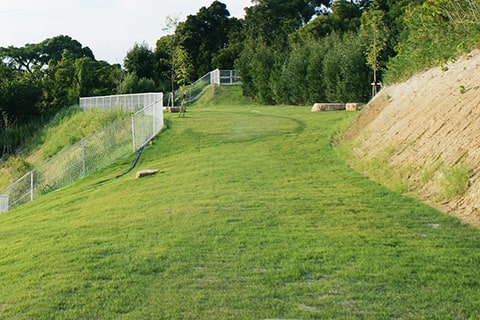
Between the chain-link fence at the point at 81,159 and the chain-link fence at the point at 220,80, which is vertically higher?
the chain-link fence at the point at 220,80

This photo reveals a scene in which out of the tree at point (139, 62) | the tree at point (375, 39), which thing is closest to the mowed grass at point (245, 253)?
the tree at point (375, 39)

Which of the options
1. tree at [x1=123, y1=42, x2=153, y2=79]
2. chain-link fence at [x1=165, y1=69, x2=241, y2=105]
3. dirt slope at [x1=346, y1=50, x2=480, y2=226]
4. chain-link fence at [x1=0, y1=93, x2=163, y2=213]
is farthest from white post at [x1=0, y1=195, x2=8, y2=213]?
tree at [x1=123, y1=42, x2=153, y2=79]

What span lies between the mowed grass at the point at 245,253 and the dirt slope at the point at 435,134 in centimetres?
58

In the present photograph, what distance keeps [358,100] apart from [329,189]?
20.1m

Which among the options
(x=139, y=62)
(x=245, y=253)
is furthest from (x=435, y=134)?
(x=139, y=62)

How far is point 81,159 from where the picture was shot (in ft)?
62.0

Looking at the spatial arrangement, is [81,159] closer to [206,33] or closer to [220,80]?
[220,80]

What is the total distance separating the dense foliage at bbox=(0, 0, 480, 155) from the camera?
54.4 ft

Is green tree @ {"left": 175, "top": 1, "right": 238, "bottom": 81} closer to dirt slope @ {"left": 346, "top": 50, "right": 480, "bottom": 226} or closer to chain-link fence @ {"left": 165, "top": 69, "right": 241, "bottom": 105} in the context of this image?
chain-link fence @ {"left": 165, "top": 69, "right": 241, "bottom": 105}

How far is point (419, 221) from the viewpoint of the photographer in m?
8.30

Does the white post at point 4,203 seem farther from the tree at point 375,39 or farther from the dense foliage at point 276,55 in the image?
the tree at point 375,39

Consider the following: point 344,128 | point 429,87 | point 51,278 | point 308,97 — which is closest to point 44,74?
point 308,97

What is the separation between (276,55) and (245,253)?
112ft

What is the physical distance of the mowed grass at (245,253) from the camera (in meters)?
5.48
